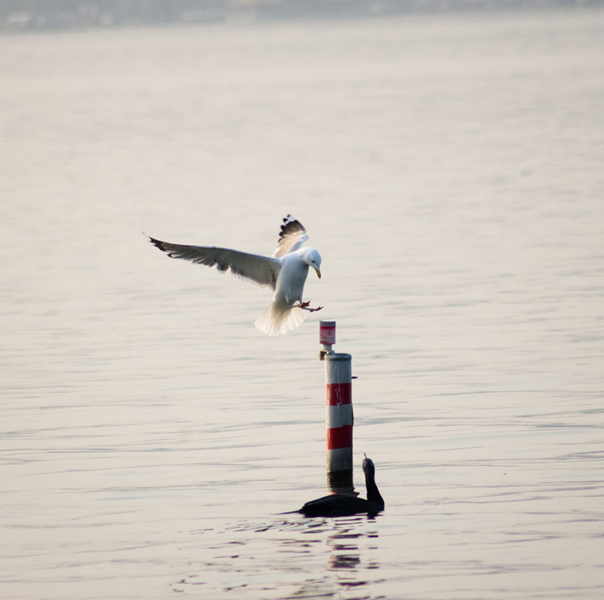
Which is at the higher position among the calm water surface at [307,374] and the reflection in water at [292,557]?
the calm water surface at [307,374]

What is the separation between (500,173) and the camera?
32281 mm

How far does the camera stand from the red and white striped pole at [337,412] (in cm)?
973

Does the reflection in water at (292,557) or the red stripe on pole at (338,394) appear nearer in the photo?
the reflection in water at (292,557)

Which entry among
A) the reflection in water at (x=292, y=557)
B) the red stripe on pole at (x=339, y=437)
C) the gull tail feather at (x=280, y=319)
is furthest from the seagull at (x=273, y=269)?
the reflection in water at (x=292, y=557)

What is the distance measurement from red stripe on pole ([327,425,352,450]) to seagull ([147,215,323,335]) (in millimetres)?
1197

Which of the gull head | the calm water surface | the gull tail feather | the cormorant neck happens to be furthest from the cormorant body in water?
the gull tail feather

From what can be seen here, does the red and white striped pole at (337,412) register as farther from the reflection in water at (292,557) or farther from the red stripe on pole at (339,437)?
the reflection in water at (292,557)

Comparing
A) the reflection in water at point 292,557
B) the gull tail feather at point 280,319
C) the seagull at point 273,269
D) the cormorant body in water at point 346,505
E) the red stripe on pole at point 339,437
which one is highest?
the seagull at point 273,269

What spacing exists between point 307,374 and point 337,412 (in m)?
4.32

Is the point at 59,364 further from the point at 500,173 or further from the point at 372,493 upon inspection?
the point at 500,173

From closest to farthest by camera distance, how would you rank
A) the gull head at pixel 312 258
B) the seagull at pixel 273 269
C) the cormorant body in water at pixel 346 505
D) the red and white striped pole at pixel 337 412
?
the cormorant body in water at pixel 346 505 → the red and white striped pole at pixel 337 412 → the gull head at pixel 312 258 → the seagull at pixel 273 269

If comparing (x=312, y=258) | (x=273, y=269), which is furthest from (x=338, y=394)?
(x=273, y=269)

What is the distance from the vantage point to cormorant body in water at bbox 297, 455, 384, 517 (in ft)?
30.9

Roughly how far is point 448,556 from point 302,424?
3624 mm
